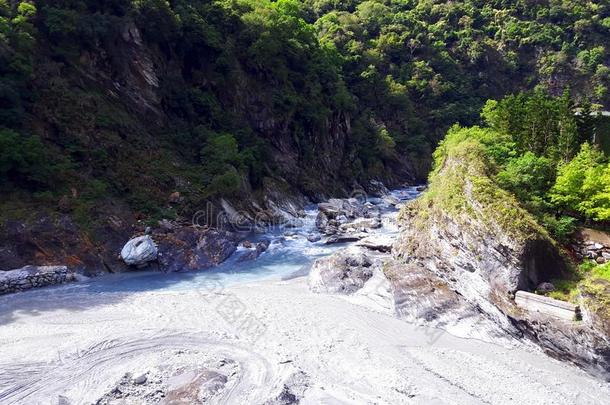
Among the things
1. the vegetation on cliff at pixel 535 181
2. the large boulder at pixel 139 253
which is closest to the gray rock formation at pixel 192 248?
the large boulder at pixel 139 253

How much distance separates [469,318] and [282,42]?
132 ft

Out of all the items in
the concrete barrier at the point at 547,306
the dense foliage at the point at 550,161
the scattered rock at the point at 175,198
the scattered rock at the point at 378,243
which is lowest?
the scattered rock at the point at 378,243

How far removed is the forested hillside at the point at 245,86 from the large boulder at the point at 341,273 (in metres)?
13.3

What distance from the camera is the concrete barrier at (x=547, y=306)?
1462cm

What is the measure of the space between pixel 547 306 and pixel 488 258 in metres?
3.13

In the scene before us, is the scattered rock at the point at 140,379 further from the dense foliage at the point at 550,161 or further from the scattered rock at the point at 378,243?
the dense foliage at the point at 550,161

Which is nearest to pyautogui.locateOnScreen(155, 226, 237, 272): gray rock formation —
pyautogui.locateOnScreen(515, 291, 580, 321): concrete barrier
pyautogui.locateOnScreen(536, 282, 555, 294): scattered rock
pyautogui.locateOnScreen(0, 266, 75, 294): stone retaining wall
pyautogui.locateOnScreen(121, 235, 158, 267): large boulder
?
pyautogui.locateOnScreen(121, 235, 158, 267): large boulder

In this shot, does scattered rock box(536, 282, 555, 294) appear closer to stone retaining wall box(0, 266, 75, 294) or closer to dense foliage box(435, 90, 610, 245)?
dense foliage box(435, 90, 610, 245)

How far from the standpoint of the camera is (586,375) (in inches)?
551

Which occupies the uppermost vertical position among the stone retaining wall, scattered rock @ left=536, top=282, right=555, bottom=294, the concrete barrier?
the stone retaining wall

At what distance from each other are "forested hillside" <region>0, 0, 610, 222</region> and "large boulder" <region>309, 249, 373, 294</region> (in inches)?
522

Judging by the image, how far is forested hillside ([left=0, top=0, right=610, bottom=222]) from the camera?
28.5 metres

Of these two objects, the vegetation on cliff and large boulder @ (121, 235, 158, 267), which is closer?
the vegetation on cliff

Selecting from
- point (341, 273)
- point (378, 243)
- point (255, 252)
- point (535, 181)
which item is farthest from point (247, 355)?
point (535, 181)
